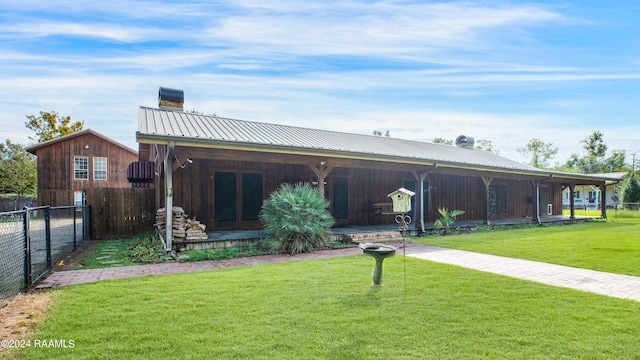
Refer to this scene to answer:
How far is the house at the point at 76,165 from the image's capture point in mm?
18188

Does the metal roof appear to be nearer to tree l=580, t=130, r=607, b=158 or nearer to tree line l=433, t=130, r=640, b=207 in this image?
tree line l=433, t=130, r=640, b=207

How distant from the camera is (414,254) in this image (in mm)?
7402

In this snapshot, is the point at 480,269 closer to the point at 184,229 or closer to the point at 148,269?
the point at 148,269

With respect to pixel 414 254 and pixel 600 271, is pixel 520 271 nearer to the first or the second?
pixel 600 271

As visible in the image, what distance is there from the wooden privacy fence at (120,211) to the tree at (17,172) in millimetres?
21426

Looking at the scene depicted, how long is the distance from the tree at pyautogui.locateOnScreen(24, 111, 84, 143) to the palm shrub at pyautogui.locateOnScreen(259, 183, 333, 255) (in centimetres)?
2898

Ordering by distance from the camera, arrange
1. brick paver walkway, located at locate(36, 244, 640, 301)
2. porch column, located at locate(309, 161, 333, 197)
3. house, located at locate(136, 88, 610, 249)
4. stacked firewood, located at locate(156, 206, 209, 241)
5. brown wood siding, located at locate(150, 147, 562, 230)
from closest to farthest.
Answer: brick paver walkway, located at locate(36, 244, 640, 301), stacked firewood, located at locate(156, 206, 209, 241), house, located at locate(136, 88, 610, 249), porch column, located at locate(309, 161, 333, 197), brown wood siding, located at locate(150, 147, 562, 230)

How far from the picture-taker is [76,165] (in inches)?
746

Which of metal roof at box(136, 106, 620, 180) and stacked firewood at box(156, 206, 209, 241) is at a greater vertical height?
metal roof at box(136, 106, 620, 180)

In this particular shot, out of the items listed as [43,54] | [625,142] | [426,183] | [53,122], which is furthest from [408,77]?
[625,142]

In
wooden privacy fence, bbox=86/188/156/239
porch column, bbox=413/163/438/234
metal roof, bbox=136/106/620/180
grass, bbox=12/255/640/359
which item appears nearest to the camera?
grass, bbox=12/255/640/359

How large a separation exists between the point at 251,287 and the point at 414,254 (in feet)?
13.2

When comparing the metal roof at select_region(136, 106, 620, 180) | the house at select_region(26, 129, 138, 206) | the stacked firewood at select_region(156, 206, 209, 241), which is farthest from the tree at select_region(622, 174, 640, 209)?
the house at select_region(26, 129, 138, 206)

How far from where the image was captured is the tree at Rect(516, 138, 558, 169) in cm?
5747
